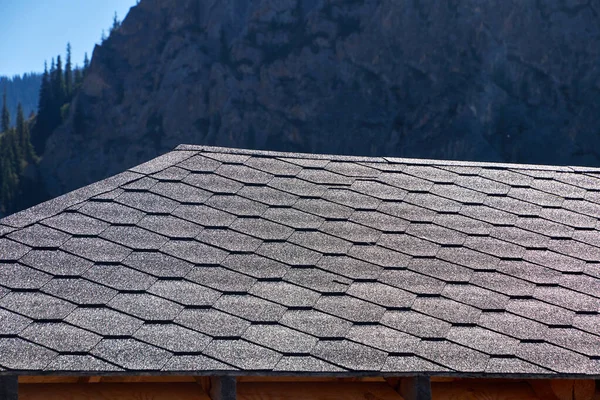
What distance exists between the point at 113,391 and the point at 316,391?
0.79 metres

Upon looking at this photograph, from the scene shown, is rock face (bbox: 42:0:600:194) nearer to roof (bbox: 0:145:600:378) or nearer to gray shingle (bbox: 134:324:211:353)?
roof (bbox: 0:145:600:378)

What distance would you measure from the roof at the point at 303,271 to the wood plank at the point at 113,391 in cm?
32

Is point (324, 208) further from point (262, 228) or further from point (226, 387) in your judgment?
point (226, 387)

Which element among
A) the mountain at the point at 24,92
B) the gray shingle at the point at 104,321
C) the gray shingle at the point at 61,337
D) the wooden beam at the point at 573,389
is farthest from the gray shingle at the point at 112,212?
the mountain at the point at 24,92

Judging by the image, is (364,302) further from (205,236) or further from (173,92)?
(173,92)

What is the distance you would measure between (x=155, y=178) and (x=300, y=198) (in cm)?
75

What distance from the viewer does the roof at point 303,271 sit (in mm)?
2875

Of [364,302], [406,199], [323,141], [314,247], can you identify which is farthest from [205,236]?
[323,141]

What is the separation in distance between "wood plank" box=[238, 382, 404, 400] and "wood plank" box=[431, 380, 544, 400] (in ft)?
0.78

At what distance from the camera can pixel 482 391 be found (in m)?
3.37

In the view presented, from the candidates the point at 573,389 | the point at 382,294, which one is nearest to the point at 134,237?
the point at 382,294

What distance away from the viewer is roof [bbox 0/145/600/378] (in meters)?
2.88

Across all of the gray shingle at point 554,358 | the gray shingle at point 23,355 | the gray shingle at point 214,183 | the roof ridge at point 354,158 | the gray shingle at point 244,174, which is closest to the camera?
the gray shingle at point 23,355

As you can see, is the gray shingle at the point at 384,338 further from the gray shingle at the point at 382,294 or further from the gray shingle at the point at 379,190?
the gray shingle at the point at 379,190
